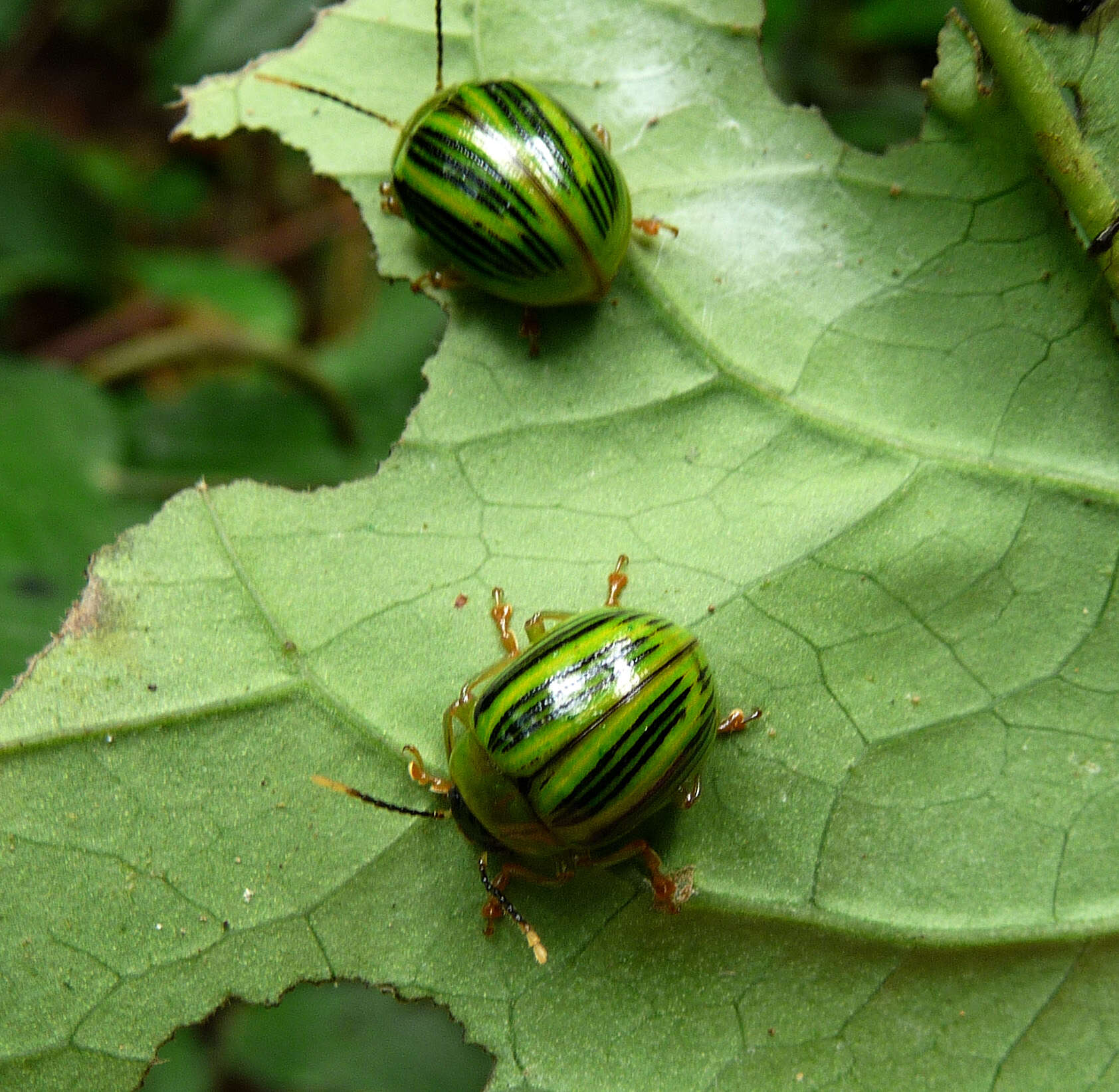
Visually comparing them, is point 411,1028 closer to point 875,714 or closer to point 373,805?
point 373,805

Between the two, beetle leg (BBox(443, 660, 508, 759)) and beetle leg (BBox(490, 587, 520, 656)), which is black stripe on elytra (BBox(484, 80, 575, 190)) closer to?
beetle leg (BBox(490, 587, 520, 656))

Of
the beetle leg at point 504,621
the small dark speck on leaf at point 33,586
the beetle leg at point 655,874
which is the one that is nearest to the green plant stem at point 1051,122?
the beetle leg at point 504,621

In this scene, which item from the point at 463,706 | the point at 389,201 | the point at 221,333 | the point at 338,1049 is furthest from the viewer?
the point at 221,333

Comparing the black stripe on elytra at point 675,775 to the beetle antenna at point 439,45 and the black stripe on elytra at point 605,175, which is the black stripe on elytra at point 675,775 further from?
the beetle antenna at point 439,45

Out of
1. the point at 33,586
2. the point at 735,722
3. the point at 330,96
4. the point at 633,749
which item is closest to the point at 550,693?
the point at 633,749

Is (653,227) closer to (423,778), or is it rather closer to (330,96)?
(330,96)

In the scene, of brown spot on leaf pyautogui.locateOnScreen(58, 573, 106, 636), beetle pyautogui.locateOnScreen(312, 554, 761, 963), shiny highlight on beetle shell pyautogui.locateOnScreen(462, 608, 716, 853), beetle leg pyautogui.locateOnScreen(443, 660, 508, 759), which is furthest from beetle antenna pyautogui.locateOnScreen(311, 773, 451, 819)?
brown spot on leaf pyautogui.locateOnScreen(58, 573, 106, 636)
